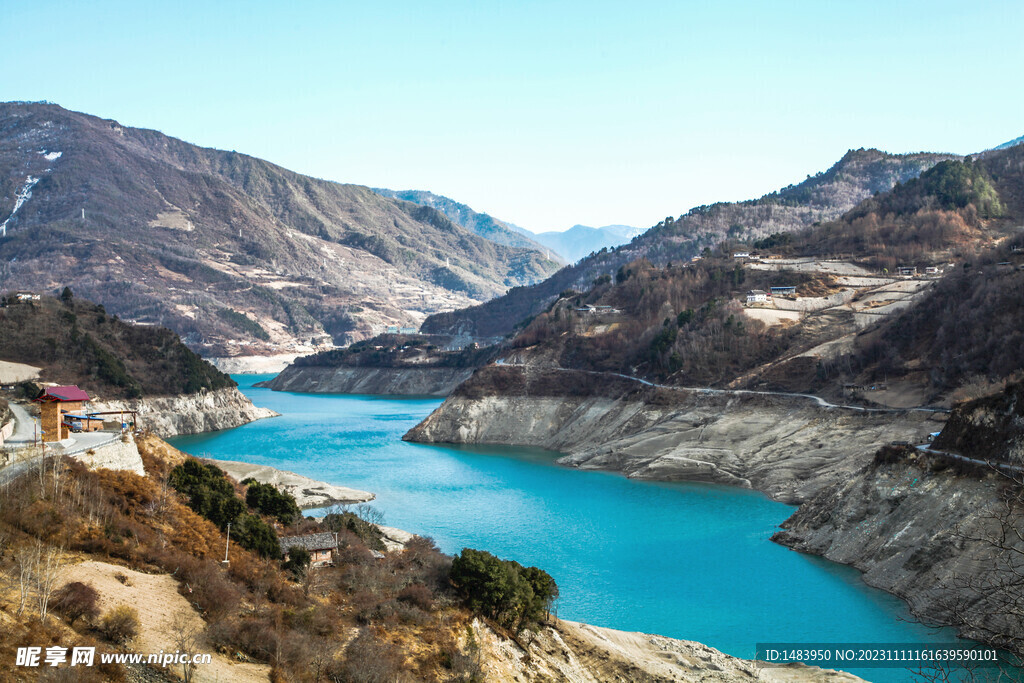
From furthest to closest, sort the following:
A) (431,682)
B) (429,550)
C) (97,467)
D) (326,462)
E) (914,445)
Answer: (326,462)
(914,445)
(429,550)
(97,467)
(431,682)

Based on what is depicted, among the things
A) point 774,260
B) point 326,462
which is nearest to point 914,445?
point 326,462

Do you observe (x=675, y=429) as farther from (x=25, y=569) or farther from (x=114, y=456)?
(x=25, y=569)

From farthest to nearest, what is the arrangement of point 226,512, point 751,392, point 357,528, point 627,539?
point 751,392 < point 627,539 < point 357,528 < point 226,512

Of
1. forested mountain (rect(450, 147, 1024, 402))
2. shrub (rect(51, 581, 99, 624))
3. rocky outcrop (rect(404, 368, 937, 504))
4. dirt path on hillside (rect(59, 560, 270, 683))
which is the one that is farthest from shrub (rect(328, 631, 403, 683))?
forested mountain (rect(450, 147, 1024, 402))

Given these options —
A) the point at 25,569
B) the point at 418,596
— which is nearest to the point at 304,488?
the point at 418,596

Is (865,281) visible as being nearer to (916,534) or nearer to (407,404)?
(916,534)

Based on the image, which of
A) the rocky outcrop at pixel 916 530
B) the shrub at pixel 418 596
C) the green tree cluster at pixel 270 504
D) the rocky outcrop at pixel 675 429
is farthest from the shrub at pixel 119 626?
the rocky outcrop at pixel 675 429

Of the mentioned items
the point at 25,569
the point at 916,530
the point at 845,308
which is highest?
the point at 845,308
